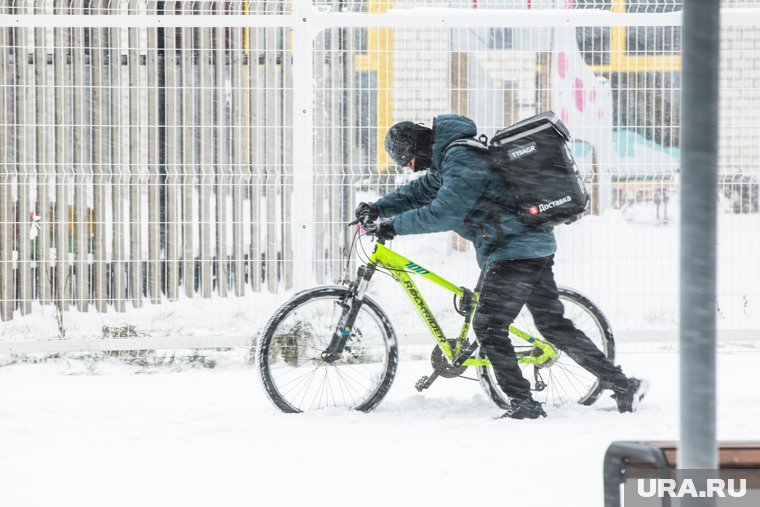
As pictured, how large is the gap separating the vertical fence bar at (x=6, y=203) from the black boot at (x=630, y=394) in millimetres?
4367

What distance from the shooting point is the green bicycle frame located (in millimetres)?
5148

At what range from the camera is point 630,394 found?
204 inches

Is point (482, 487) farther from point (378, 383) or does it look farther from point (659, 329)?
point (659, 329)

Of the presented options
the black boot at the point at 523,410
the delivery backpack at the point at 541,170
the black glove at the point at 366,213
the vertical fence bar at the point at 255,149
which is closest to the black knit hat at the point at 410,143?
the black glove at the point at 366,213

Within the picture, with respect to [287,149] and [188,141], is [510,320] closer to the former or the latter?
[287,149]

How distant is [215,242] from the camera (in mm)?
6855

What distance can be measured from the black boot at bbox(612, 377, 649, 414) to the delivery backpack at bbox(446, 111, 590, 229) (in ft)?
3.43

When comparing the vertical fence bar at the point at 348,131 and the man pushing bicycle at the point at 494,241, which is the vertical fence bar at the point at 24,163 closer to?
the vertical fence bar at the point at 348,131

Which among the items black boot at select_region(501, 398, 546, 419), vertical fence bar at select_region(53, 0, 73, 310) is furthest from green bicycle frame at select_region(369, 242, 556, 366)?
vertical fence bar at select_region(53, 0, 73, 310)

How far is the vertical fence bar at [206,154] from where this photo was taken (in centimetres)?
679

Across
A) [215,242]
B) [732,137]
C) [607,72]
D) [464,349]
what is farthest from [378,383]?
[732,137]

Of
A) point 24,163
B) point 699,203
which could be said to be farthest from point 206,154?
point 699,203

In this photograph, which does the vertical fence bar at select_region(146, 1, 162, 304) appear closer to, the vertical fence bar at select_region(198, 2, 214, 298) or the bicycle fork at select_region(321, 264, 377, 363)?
the vertical fence bar at select_region(198, 2, 214, 298)

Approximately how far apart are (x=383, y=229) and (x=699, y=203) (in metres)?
3.54
